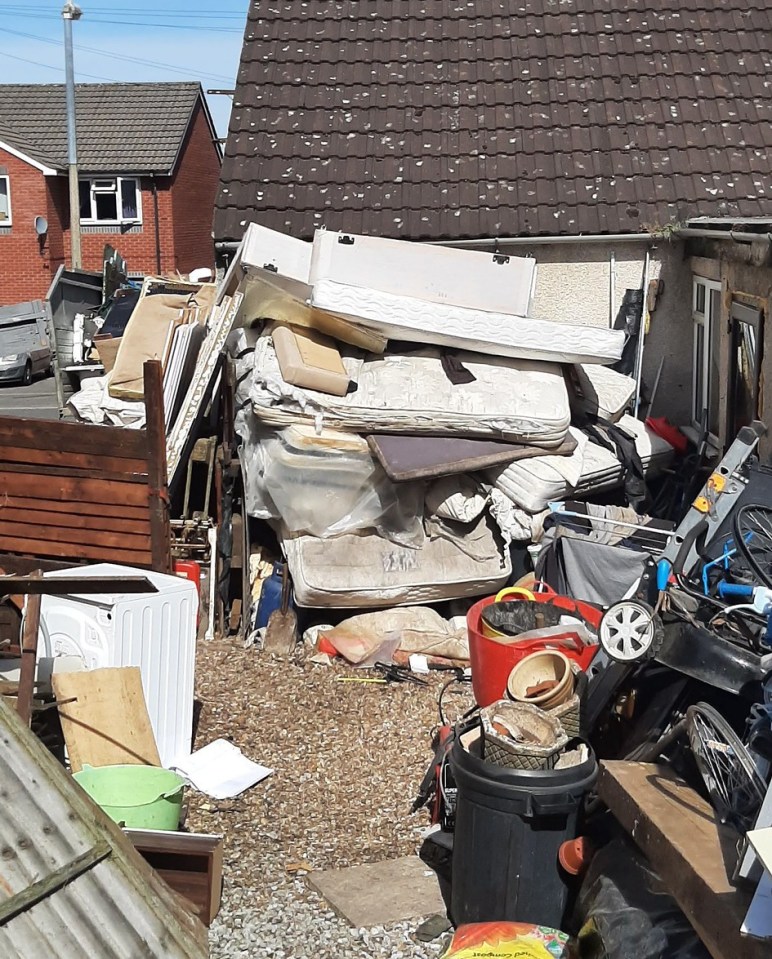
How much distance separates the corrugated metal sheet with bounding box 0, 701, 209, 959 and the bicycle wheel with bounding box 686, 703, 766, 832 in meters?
1.87

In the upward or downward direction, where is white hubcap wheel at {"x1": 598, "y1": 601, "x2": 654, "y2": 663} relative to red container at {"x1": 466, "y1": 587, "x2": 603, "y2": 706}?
upward

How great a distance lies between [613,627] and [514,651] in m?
0.95

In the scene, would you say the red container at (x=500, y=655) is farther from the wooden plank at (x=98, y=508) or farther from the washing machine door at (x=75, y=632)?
the wooden plank at (x=98, y=508)

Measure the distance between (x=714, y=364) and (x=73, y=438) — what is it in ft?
17.1

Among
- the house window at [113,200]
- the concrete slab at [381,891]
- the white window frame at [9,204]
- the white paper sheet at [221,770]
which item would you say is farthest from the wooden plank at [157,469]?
the white window frame at [9,204]

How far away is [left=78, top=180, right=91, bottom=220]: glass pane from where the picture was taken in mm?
29922

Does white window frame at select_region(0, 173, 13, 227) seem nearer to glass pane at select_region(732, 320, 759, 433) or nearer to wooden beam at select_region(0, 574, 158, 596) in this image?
glass pane at select_region(732, 320, 759, 433)

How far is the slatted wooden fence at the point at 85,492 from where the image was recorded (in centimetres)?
726

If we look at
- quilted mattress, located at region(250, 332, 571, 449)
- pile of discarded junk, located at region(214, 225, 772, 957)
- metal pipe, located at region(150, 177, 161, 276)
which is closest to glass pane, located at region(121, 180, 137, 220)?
metal pipe, located at region(150, 177, 161, 276)

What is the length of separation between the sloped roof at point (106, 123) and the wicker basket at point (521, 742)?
26.8 metres

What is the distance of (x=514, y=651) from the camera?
5461mm

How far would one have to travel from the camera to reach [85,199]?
30188 millimetres

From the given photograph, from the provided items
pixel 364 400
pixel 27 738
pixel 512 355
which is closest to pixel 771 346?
pixel 512 355

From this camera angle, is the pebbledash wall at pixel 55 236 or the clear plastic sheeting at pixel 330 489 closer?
the clear plastic sheeting at pixel 330 489
